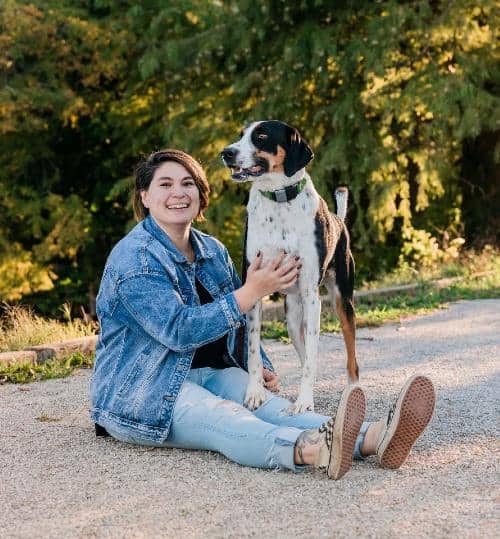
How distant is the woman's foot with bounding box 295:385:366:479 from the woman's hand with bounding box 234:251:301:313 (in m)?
0.63

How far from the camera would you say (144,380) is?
3516 millimetres

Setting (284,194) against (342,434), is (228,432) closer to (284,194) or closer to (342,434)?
(342,434)

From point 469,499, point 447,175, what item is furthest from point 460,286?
point 469,499

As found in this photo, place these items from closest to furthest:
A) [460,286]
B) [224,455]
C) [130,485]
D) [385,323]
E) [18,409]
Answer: [130,485]
[224,455]
[18,409]
[385,323]
[460,286]

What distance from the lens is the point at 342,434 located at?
3014 millimetres

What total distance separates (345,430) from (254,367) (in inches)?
40.3

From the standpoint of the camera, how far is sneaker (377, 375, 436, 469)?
312cm

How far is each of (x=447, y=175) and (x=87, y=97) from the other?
19.7 ft

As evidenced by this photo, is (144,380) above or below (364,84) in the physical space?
below

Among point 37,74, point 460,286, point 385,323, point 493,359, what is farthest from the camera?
point 37,74

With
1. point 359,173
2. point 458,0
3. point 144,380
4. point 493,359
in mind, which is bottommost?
point 493,359

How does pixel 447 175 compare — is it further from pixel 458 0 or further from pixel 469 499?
pixel 469 499

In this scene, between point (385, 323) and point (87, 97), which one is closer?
point (385, 323)

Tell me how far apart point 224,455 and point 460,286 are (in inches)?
233
